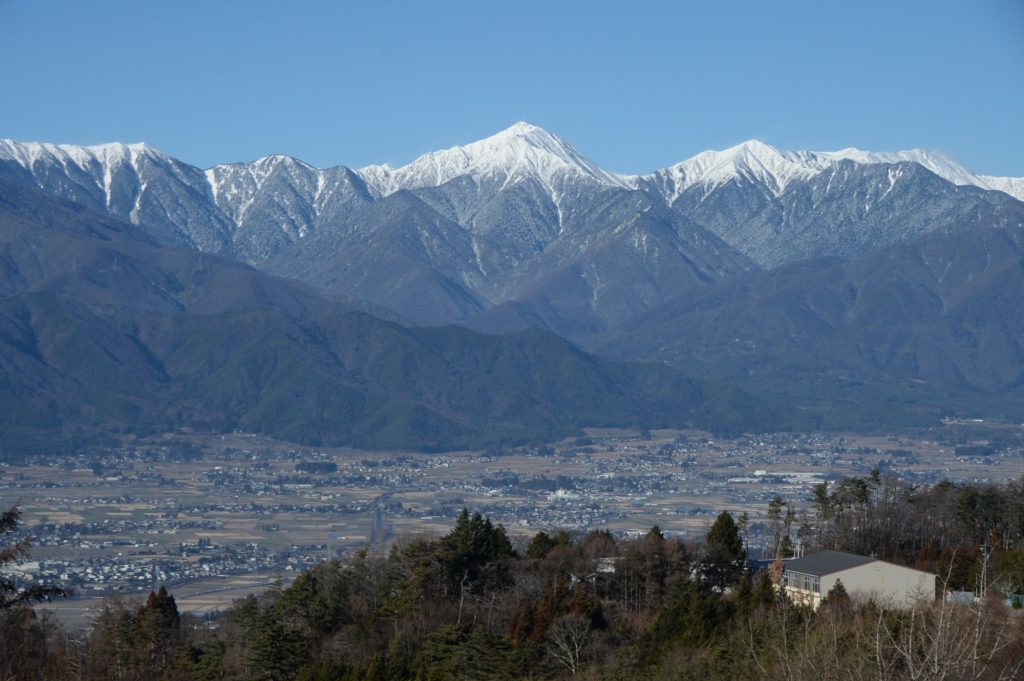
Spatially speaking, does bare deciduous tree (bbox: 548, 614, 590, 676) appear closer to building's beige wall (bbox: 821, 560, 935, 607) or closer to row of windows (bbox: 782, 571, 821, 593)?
row of windows (bbox: 782, 571, 821, 593)

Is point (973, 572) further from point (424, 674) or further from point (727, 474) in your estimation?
point (727, 474)

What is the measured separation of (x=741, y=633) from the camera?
37250 mm

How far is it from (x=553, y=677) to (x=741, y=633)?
17.8 feet

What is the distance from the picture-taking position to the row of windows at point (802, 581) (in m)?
46.6

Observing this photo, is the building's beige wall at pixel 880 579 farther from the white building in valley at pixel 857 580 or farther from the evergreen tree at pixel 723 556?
the evergreen tree at pixel 723 556

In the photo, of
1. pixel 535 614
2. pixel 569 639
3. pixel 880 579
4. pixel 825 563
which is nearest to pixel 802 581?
pixel 825 563

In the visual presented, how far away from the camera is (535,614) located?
147 feet

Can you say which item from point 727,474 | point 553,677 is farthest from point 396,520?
point 553,677

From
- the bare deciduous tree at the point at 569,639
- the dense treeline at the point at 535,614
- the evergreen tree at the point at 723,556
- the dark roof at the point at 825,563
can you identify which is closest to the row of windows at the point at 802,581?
the dark roof at the point at 825,563

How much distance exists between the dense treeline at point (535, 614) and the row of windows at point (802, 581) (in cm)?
77

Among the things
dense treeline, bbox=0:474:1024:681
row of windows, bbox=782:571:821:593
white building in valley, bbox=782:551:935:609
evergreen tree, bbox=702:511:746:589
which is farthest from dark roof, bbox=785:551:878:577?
evergreen tree, bbox=702:511:746:589

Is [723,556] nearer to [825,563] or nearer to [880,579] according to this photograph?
[825,563]

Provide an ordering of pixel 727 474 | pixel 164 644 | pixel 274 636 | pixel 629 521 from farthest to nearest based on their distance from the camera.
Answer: pixel 727 474
pixel 629 521
pixel 164 644
pixel 274 636

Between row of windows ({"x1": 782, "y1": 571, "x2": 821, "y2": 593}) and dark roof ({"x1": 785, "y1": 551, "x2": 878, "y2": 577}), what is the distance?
14 centimetres
